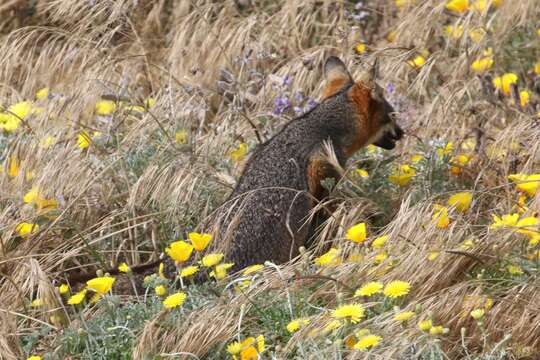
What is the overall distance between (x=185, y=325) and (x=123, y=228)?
1.43 m

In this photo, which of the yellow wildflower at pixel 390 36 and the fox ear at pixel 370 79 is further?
the yellow wildflower at pixel 390 36

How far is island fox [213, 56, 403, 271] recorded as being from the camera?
5.14 m

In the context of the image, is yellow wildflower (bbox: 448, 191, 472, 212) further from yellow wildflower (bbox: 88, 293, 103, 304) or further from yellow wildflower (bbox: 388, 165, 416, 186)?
yellow wildflower (bbox: 88, 293, 103, 304)

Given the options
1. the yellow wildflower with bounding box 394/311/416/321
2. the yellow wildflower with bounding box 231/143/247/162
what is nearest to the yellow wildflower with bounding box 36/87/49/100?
the yellow wildflower with bounding box 231/143/247/162

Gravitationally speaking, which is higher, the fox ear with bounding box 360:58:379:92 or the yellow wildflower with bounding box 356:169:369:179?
the fox ear with bounding box 360:58:379:92

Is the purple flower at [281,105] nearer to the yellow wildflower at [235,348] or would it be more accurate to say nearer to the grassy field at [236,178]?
the grassy field at [236,178]

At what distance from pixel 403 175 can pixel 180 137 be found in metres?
1.21

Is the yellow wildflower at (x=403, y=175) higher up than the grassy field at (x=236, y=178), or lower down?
lower down

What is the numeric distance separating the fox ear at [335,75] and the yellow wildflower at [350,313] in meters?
2.57

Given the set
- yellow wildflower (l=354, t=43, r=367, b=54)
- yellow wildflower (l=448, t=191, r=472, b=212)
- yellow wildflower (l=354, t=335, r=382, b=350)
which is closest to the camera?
yellow wildflower (l=354, t=335, r=382, b=350)

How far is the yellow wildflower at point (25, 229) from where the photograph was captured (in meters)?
5.12

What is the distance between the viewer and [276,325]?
13.8ft

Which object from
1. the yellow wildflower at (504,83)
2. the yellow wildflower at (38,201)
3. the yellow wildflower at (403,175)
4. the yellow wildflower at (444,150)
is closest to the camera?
the yellow wildflower at (38,201)

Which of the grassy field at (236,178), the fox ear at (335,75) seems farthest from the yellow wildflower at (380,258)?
the fox ear at (335,75)
